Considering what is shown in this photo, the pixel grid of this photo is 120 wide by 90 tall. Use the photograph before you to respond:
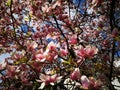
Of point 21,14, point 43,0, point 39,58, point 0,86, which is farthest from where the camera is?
point 21,14

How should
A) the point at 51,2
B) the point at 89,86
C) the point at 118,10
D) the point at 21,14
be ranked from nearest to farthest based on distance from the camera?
the point at 89,86
the point at 51,2
the point at 118,10
the point at 21,14

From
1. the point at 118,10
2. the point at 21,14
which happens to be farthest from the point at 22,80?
the point at 21,14

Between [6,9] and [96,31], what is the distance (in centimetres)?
247

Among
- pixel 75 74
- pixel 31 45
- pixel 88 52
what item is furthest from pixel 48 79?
pixel 31 45

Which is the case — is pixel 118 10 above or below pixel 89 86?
above

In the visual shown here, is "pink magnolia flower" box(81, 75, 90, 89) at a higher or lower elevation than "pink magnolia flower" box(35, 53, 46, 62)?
lower

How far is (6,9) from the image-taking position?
7160 millimetres

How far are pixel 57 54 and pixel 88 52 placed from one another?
428mm

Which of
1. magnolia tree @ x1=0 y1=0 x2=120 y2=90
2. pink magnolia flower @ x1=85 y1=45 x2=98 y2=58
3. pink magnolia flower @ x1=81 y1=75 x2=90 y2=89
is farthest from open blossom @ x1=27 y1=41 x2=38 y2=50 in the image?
pink magnolia flower @ x1=81 y1=75 x2=90 y2=89

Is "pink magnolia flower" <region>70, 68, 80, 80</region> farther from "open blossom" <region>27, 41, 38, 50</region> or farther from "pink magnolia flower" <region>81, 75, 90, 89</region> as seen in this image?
"open blossom" <region>27, 41, 38, 50</region>

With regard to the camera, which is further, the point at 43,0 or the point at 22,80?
the point at 43,0

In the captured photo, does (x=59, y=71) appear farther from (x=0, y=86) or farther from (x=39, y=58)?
(x=0, y=86)

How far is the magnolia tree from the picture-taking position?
356cm

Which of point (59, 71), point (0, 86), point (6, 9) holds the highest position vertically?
point (6, 9)
